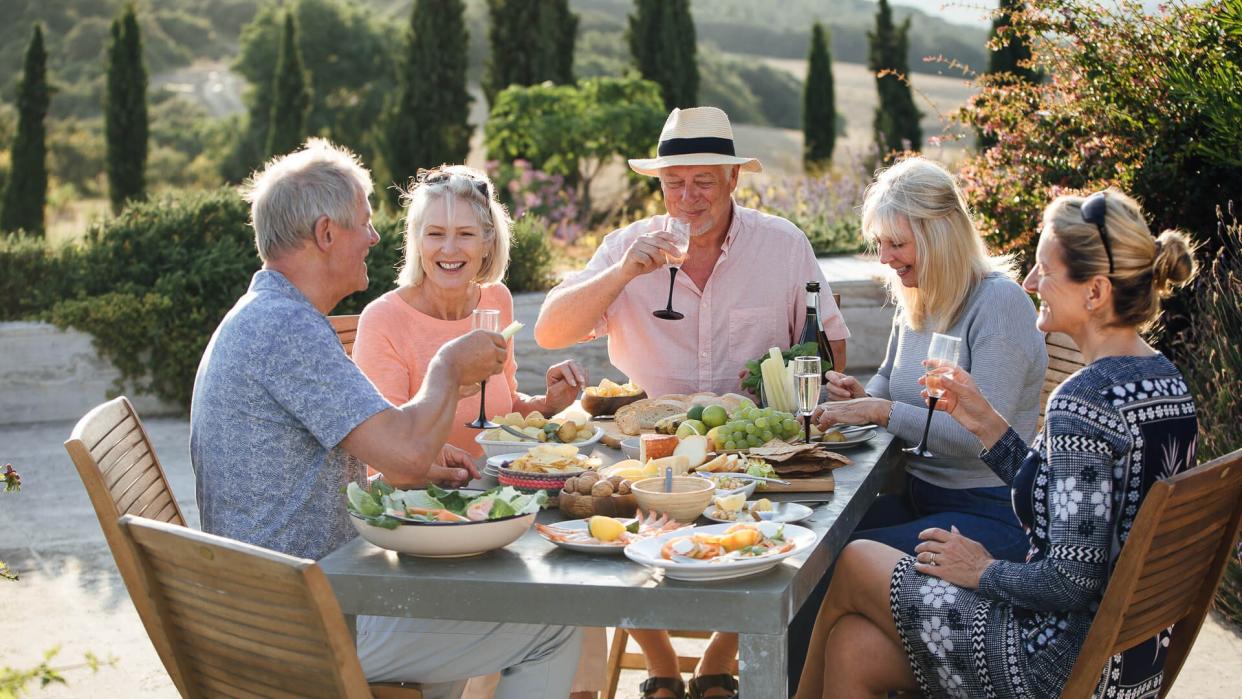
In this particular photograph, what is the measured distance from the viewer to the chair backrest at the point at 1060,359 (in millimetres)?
3922

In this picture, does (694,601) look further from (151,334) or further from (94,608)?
(151,334)

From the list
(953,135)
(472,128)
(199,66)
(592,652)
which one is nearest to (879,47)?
(472,128)

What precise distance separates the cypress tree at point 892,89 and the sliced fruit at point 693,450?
13.5 m

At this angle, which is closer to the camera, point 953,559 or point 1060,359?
point 953,559

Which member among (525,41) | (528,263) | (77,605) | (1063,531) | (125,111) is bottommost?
(77,605)

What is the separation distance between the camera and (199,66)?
47.4 metres

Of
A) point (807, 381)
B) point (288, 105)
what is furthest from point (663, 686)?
point (288, 105)

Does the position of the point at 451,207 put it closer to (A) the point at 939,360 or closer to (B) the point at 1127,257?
(A) the point at 939,360

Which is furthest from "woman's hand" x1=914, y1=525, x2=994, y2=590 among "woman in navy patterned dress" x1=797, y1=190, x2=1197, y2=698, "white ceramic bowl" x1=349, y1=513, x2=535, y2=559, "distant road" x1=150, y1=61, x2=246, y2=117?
"distant road" x1=150, y1=61, x2=246, y2=117

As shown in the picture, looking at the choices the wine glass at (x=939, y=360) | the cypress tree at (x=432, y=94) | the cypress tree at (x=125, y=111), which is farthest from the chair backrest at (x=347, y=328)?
the cypress tree at (x=125, y=111)

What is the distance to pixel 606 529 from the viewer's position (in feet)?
7.70

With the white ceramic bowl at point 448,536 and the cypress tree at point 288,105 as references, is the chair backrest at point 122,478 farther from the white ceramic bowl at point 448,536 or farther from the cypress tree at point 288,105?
the cypress tree at point 288,105

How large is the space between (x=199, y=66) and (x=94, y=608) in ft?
152

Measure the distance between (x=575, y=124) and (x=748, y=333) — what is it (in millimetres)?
8272
